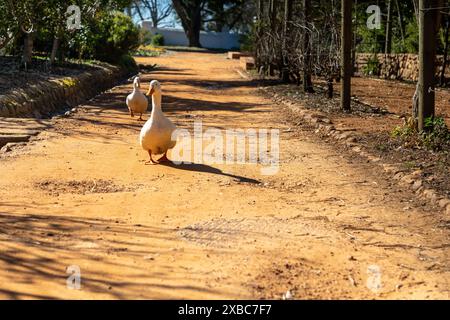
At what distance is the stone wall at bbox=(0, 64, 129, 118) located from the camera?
43.6ft

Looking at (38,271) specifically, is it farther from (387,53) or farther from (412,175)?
(387,53)

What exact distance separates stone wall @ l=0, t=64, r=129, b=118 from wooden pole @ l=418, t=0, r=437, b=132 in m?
6.96

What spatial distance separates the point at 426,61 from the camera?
32.2 ft

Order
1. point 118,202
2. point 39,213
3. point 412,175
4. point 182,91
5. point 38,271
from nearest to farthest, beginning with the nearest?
point 38,271 < point 39,213 < point 118,202 < point 412,175 < point 182,91

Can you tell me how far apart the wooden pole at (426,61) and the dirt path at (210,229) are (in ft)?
4.55

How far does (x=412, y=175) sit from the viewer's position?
7758 mm

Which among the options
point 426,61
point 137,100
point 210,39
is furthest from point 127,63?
point 210,39

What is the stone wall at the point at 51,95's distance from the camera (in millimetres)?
13289

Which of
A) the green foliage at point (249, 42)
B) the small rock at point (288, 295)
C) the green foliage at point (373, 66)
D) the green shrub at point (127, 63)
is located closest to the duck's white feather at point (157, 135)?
the small rock at point (288, 295)

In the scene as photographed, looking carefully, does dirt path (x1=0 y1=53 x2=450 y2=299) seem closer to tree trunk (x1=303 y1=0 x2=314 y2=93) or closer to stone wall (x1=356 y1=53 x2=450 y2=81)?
tree trunk (x1=303 y1=0 x2=314 y2=93)

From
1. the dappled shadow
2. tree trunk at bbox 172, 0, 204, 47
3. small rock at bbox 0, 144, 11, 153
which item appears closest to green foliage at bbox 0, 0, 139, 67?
small rock at bbox 0, 144, 11, 153
